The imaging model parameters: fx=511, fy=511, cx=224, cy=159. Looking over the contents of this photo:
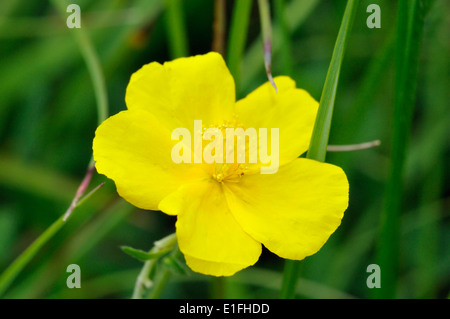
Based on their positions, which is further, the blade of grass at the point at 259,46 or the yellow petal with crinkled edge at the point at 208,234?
the blade of grass at the point at 259,46

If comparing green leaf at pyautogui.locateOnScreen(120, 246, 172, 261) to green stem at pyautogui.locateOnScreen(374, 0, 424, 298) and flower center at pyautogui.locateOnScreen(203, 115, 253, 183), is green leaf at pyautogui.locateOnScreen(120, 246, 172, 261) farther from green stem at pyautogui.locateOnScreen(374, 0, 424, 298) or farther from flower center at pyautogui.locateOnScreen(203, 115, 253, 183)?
green stem at pyautogui.locateOnScreen(374, 0, 424, 298)

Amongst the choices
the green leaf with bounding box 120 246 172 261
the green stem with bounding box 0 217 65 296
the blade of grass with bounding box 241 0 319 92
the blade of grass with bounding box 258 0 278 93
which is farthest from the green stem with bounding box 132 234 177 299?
the blade of grass with bounding box 241 0 319 92

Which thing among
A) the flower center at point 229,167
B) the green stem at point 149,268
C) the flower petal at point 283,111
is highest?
the flower petal at point 283,111

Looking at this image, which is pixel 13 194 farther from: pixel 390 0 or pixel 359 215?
pixel 390 0

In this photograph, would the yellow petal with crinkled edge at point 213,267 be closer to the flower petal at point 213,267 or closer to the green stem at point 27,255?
the flower petal at point 213,267

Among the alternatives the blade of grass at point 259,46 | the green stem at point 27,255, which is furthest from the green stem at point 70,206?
the blade of grass at point 259,46

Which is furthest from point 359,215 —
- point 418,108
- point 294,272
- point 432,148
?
point 294,272
